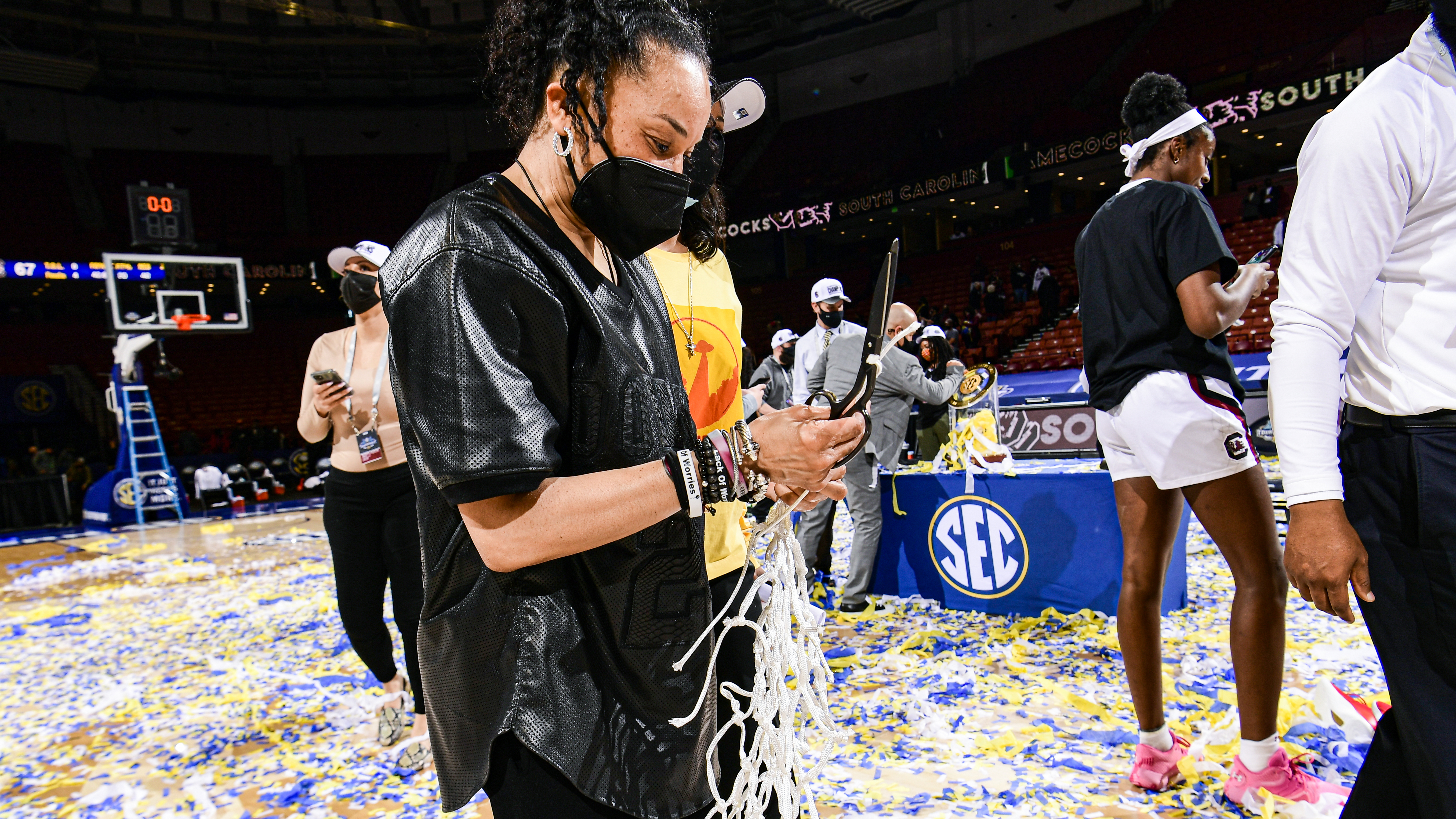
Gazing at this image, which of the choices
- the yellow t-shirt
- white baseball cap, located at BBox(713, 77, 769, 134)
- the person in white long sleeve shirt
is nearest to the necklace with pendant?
the yellow t-shirt

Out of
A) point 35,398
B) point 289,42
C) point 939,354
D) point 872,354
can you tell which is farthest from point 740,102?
point 35,398

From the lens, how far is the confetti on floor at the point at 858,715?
2084mm

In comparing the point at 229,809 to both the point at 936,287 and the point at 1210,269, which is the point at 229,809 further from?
the point at 936,287

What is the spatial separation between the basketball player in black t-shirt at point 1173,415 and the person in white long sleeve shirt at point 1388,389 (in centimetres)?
64

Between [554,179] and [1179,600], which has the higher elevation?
[554,179]

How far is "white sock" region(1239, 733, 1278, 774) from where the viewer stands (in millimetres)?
1766

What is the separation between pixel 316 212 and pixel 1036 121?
1794cm

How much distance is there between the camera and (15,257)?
54.6 ft

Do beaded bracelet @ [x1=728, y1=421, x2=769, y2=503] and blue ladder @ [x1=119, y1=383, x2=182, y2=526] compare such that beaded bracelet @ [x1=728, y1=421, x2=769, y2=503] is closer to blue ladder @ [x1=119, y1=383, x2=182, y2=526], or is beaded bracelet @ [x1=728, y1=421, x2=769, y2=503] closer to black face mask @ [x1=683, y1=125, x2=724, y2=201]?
black face mask @ [x1=683, y1=125, x2=724, y2=201]

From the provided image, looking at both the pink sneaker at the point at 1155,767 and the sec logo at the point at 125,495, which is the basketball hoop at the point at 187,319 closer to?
the sec logo at the point at 125,495

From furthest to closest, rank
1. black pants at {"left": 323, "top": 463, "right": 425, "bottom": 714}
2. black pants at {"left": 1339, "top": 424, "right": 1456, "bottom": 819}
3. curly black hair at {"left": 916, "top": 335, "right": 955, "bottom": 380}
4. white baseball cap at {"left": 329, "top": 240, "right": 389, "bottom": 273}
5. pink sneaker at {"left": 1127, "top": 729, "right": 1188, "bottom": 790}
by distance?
curly black hair at {"left": 916, "top": 335, "right": 955, "bottom": 380} → white baseball cap at {"left": 329, "top": 240, "right": 389, "bottom": 273} → black pants at {"left": 323, "top": 463, "right": 425, "bottom": 714} → pink sneaker at {"left": 1127, "top": 729, "right": 1188, "bottom": 790} → black pants at {"left": 1339, "top": 424, "right": 1456, "bottom": 819}

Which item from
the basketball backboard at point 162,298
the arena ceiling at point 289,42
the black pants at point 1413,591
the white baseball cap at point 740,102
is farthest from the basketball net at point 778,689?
the arena ceiling at point 289,42

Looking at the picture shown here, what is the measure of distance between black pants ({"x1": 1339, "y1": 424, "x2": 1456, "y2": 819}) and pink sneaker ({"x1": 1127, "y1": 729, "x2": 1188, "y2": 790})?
890 millimetres

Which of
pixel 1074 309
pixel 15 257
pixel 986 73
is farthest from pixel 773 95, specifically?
pixel 15 257
